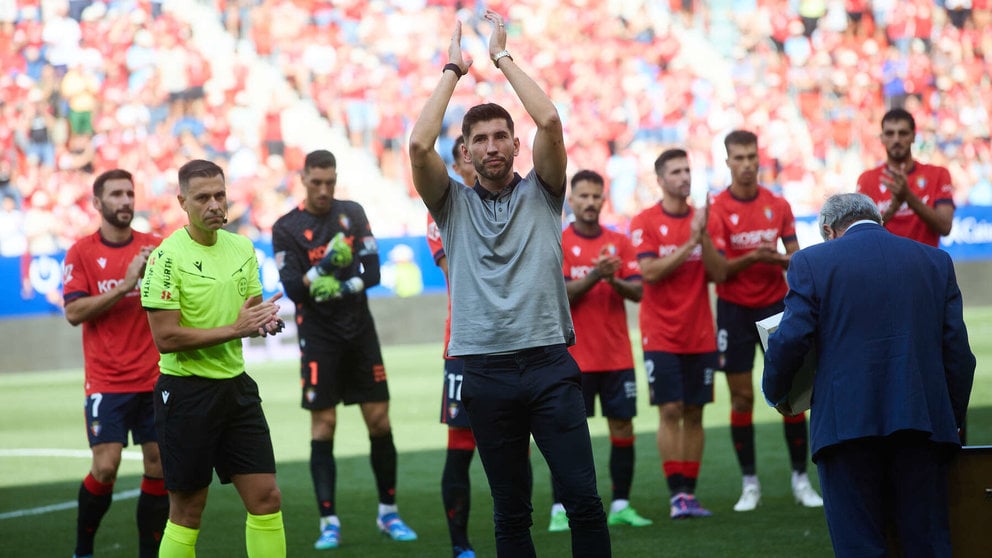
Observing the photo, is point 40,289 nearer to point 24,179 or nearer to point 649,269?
point 24,179

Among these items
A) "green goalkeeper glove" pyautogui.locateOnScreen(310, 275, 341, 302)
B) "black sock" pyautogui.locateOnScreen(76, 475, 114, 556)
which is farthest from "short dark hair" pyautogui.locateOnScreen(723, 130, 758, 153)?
"black sock" pyautogui.locateOnScreen(76, 475, 114, 556)

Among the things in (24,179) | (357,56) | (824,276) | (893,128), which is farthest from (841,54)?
(824,276)

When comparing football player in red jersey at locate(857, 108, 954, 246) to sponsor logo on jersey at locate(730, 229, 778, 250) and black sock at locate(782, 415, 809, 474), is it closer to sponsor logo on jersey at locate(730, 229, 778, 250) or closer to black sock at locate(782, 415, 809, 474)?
sponsor logo on jersey at locate(730, 229, 778, 250)

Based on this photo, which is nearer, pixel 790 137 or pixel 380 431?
pixel 380 431

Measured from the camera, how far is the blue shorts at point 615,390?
25.3 feet

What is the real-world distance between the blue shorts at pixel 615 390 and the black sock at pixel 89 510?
2.93 metres

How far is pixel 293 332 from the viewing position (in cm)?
1898

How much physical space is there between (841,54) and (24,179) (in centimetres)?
1592

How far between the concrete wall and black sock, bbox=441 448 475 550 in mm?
12047

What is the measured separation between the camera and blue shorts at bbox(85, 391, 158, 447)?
6.71 m

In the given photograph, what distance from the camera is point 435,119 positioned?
468 centimetres

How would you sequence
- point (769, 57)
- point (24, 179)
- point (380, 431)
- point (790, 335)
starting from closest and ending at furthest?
point (790, 335)
point (380, 431)
point (24, 179)
point (769, 57)

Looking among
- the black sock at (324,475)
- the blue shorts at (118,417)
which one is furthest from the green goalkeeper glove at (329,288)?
the blue shorts at (118,417)

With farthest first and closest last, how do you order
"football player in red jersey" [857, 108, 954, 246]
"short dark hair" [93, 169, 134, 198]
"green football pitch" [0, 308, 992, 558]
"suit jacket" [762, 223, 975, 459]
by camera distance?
"football player in red jersey" [857, 108, 954, 246]
"green football pitch" [0, 308, 992, 558]
"short dark hair" [93, 169, 134, 198]
"suit jacket" [762, 223, 975, 459]
